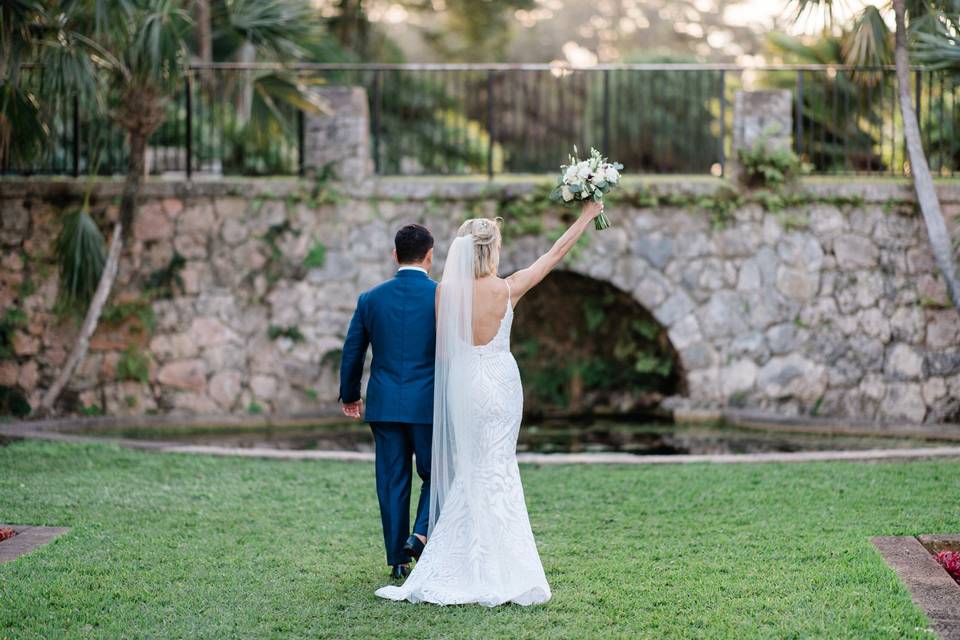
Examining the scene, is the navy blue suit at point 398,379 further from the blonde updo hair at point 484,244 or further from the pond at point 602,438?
the pond at point 602,438

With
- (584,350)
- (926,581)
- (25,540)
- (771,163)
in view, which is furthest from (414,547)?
(584,350)

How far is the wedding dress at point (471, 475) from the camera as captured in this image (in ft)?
16.9

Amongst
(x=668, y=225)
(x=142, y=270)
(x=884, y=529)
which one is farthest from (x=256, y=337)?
(x=884, y=529)

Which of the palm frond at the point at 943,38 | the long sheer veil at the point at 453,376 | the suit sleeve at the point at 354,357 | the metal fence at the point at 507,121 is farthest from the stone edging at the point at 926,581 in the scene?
the metal fence at the point at 507,121

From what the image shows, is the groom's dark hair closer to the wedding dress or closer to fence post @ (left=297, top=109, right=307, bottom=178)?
the wedding dress

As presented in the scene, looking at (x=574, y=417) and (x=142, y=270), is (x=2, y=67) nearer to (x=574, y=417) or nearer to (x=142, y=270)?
(x=142, y=270)

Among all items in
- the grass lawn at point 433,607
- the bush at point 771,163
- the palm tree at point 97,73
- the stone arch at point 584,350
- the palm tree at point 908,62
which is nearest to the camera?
the grass lawn at point 433,607

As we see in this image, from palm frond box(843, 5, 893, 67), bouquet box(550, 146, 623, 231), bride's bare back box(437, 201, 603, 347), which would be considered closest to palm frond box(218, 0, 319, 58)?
palm frond box(843, 5, 893, 67)

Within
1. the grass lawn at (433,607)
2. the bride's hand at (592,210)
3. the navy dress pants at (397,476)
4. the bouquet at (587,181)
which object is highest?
the bouquet at (587,181)

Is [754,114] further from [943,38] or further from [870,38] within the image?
[943,38]

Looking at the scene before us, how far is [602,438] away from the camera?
10820mm

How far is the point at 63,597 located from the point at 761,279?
799 cm

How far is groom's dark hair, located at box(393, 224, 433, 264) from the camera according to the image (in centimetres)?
552

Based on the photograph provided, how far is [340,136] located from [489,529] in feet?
22.5
